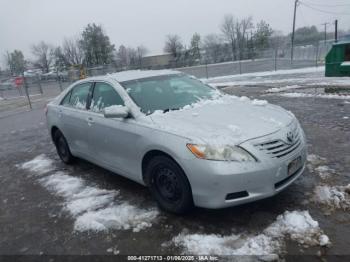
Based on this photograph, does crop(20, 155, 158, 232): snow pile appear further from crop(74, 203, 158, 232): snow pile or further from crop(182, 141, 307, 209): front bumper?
crop(182, 141, 307, 209): front bumper

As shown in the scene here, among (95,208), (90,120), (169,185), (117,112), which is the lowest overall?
(95,208)

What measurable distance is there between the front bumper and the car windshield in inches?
45.0

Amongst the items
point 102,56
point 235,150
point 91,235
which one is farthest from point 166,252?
point 102,56

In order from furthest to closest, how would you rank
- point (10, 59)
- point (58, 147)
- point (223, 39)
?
point (10, 59) → point (223, 39) → point (58, 147)

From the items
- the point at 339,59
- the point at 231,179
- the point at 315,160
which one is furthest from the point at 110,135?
the point at 339,59

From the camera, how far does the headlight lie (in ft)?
10.2

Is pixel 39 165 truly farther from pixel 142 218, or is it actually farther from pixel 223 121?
pixel 223 121

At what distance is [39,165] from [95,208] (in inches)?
104

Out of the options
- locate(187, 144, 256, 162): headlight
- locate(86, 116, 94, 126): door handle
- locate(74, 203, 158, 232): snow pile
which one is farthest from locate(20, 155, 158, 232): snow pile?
locate(187, 144, 256, 162): headlight

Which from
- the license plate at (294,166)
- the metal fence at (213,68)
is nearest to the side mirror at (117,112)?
the license plate at (294,166)

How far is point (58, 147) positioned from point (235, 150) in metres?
4.02

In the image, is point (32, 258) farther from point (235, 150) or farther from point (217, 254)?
point (235, 150)

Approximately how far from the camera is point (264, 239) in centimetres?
307

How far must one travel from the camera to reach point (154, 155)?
3658 millimetres
